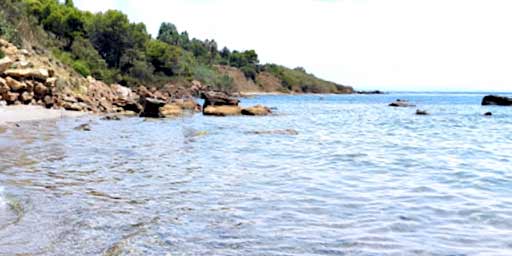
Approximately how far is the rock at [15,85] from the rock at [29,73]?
0.54 meters

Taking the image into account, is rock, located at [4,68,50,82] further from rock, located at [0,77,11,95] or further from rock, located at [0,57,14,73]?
rock, located at [0,77,11,95]

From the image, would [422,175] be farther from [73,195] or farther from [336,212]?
[73,195]

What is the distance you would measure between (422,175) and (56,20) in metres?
66.7

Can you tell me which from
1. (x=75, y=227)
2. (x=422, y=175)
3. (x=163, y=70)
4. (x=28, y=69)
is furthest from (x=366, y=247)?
(x=163, y=70)

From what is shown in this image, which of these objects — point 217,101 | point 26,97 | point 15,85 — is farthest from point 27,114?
point 217,101

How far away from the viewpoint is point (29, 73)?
101 feet

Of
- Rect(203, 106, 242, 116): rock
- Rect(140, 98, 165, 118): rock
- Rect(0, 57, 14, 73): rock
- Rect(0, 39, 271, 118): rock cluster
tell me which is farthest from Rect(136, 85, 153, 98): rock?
Rect(0, 57, 14, 73): rock

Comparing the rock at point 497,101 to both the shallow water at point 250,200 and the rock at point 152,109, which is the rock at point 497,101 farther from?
the shallow water at point 250,200

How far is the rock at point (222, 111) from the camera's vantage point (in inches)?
1544

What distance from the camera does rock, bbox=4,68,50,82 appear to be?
2978 cm

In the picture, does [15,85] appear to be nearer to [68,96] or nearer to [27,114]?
[27,114]

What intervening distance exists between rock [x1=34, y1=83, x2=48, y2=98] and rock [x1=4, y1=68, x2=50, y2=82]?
503mm

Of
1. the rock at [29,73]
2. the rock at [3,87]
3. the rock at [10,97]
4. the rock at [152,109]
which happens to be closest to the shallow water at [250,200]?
the rock at [3,87]

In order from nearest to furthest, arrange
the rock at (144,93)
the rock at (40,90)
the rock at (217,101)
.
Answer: the rock at (40,90) → the rock at (217,101) → the rock at (144,93)
